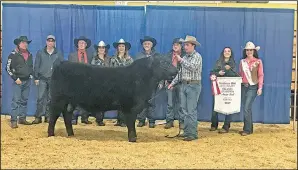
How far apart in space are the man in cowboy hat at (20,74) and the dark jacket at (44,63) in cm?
11

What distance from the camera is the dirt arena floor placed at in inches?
192

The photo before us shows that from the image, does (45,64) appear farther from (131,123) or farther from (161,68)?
(161,68)

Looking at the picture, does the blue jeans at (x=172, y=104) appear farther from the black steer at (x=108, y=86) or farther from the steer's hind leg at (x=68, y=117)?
the steer's hind leg at (x=68, y=117)

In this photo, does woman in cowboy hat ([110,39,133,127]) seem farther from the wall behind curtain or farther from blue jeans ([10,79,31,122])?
blue jeans ([10,79,31,122])

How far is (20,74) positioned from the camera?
7418 millimetres

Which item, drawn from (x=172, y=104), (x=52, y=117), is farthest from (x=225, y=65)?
(x=52, y=117)

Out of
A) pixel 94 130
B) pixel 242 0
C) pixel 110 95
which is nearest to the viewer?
pixel 110 95

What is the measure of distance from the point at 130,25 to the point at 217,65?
192 centimetres

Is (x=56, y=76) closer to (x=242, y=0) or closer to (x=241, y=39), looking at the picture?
(x=241, y=39)

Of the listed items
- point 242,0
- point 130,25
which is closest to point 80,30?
point 130,25

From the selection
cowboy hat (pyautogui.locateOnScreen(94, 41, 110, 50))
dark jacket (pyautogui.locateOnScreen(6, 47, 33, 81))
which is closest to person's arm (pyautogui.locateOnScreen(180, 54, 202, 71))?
cowboy hat (pyautogui.locateOnScreen(94, 41, 110, 50))

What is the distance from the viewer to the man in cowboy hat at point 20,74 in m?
7.35

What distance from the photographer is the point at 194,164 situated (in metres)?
4.89

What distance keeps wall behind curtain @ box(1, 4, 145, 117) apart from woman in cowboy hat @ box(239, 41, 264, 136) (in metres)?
2.13
